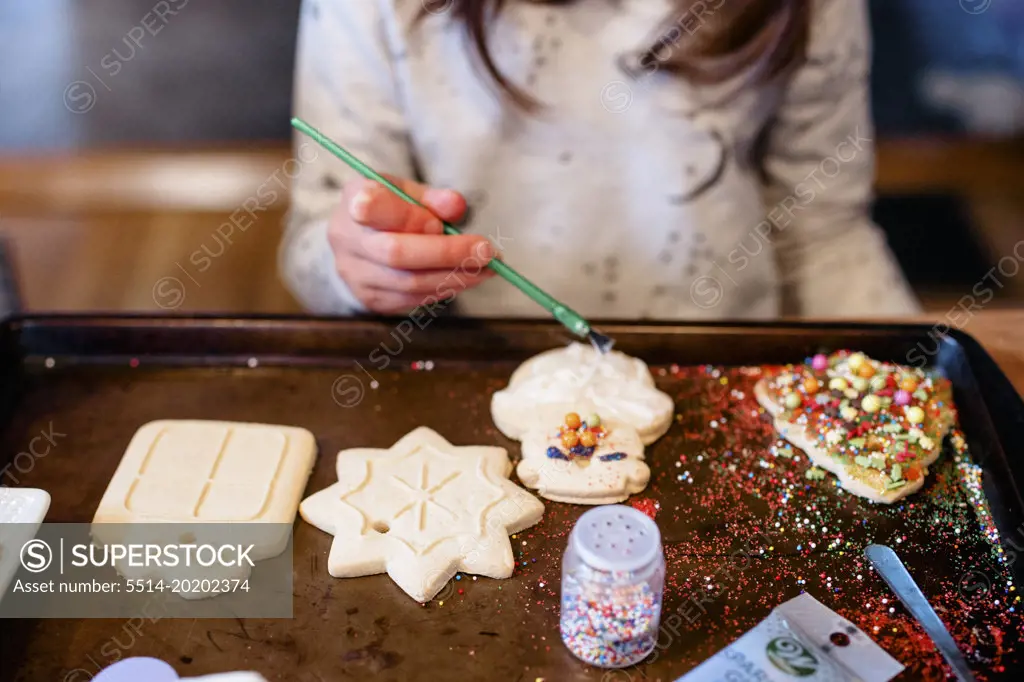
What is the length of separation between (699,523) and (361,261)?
558 mm

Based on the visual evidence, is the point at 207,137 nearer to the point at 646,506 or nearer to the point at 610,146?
the point at 610,146

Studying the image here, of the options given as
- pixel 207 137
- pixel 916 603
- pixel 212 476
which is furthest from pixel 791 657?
pixel 207 137

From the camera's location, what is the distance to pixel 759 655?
0.94 meters

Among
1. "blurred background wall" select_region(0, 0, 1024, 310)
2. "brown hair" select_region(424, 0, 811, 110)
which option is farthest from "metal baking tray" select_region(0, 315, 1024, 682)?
"blurred background wall" select_region(0, 0, 1024, 310)

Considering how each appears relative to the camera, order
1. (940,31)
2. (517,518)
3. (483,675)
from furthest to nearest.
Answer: (940,31), (517,518), (483,675)

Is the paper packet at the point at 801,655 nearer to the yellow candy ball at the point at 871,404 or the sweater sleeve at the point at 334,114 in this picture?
the yellow candy ball at the point at 871,404

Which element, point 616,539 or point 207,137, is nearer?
point 616,539

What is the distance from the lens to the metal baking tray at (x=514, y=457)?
37.4 inches

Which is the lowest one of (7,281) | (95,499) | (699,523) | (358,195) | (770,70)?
(7,281)

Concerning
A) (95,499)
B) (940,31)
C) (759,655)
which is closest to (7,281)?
(95,499)

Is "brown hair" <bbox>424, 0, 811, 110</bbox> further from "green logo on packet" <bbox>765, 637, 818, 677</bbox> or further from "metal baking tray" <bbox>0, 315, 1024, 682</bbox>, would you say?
"green logo on packet" <bbox>765, 637, 818, 677</bbox>

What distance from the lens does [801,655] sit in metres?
0.94

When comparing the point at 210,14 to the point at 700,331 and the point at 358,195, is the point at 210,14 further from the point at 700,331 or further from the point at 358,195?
the point at 700,331

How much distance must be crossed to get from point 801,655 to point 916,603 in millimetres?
152
